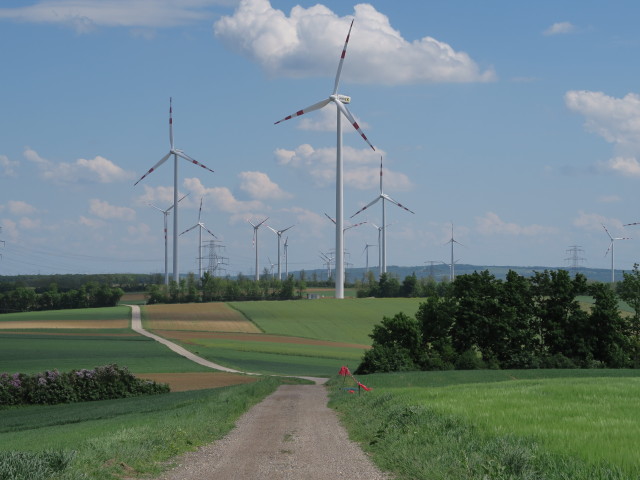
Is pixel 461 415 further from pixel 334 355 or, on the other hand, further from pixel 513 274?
pixel 334 355

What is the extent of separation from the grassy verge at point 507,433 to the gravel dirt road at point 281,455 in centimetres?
66

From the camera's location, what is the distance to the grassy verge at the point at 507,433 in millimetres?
13609

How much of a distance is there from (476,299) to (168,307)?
97.0m

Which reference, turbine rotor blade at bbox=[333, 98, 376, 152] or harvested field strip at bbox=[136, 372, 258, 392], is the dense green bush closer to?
harvested field strip at bbox=[136, 372, 258, 392]

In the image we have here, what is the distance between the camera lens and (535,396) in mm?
25469

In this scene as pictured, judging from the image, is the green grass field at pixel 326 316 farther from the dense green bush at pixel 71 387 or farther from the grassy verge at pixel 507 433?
the grassy verge at pixel 507 433

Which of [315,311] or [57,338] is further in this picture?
[315,311]

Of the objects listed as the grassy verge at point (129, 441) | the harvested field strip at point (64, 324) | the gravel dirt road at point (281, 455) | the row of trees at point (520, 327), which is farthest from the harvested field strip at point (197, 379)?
the harvested field strip at point (64, 324)

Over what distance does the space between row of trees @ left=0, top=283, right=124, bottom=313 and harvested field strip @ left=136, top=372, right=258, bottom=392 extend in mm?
133981

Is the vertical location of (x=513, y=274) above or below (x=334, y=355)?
above

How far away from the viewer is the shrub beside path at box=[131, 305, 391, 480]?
15912 mm

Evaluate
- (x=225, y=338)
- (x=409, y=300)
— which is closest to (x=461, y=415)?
(x=225, y=338)

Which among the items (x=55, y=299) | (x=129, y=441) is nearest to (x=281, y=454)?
(x=129, y=441)

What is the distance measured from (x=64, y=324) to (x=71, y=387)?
3387 inches
